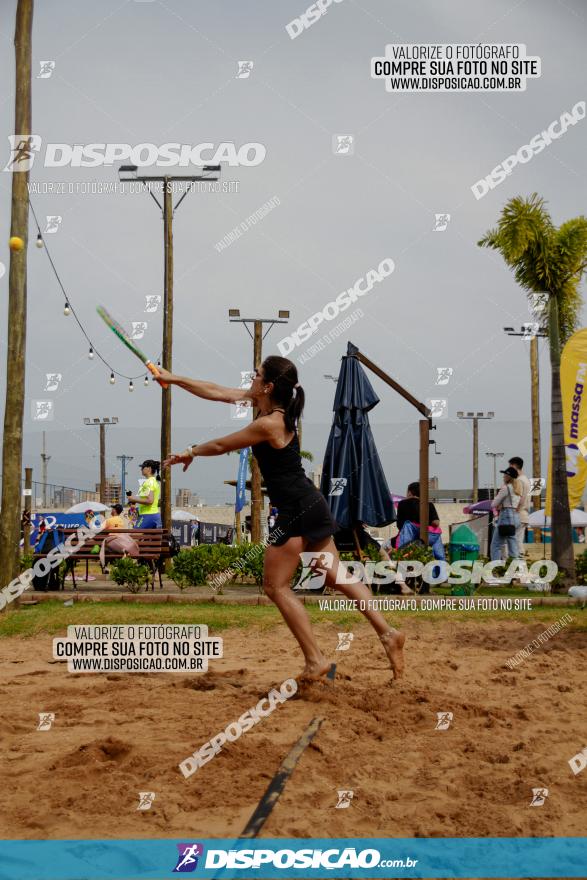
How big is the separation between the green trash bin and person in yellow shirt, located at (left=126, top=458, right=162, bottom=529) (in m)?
4.62

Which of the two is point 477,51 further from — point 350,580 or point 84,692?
point 84,692

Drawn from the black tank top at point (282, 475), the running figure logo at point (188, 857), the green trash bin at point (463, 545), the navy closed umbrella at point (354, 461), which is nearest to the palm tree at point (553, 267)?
the green trash bin at point (463, 545)

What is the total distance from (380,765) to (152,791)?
113cm

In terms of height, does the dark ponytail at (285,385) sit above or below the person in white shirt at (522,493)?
above

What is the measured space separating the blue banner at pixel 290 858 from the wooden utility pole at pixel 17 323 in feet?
27.0

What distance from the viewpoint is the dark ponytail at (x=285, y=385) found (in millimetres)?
6070

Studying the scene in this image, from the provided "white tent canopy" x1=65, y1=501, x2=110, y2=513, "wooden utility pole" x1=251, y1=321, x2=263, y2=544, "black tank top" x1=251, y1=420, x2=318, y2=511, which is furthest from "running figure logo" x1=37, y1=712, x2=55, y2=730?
"white tent canopy" x1=65, y1=501, x2=110, y2=513

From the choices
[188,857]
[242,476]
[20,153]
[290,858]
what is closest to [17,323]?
[20,153]

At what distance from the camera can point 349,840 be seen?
3297mm

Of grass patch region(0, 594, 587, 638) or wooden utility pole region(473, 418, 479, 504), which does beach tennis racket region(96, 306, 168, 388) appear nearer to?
grass patch region(0, 594, 587, 638)

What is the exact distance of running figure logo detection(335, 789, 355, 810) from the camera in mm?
3635

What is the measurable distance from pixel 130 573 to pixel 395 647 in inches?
268

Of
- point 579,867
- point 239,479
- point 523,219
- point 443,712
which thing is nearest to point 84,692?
point 443,712

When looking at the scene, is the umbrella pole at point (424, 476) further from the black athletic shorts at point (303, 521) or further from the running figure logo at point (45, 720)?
the running figure logo at point (45, 720)
